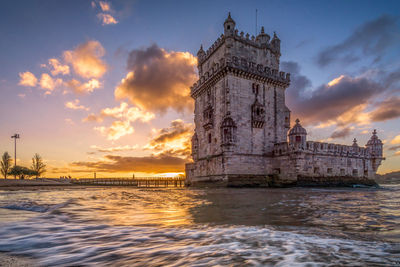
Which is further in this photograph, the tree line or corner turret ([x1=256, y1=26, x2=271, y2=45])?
the tree line

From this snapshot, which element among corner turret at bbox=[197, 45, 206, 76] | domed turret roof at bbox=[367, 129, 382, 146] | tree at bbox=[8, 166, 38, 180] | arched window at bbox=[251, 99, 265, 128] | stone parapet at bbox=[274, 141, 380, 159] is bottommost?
tree at bbox=[8, 166, 38, 180]

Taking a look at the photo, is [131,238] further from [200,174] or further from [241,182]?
[200,174]

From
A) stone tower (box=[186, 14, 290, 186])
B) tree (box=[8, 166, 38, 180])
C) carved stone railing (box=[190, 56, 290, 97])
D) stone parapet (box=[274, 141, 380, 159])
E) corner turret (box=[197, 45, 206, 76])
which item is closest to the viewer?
stone parapet (box=[274, 141, 380, 159])

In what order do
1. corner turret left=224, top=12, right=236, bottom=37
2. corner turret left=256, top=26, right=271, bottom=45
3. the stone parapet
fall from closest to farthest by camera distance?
the stone parapet < corner turret left=224, top=12, right=236, bottom=37 < corner turret left=256, top=26, right=271, bottom=45

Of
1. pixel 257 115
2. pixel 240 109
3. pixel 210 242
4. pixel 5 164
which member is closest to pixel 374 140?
pixel 257 115

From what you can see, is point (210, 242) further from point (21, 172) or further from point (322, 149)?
point (21, 172)

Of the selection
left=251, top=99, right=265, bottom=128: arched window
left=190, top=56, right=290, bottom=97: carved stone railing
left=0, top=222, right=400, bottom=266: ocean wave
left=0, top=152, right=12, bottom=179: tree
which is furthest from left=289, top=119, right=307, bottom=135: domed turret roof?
left=0, top=152, right=12, bottom=179: tree

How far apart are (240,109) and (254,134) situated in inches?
126

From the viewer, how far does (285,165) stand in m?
22.4

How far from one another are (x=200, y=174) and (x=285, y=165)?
9757 millimetres

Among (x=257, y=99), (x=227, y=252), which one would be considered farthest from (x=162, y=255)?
(x=257, y=99)

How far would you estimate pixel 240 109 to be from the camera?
23391 millimetres

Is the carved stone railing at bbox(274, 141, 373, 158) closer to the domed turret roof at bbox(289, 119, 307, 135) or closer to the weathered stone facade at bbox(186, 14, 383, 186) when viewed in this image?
the weathered stone facade at bbox(186, 14, 383, 186)

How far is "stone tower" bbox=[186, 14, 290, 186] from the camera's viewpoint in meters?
22.4
